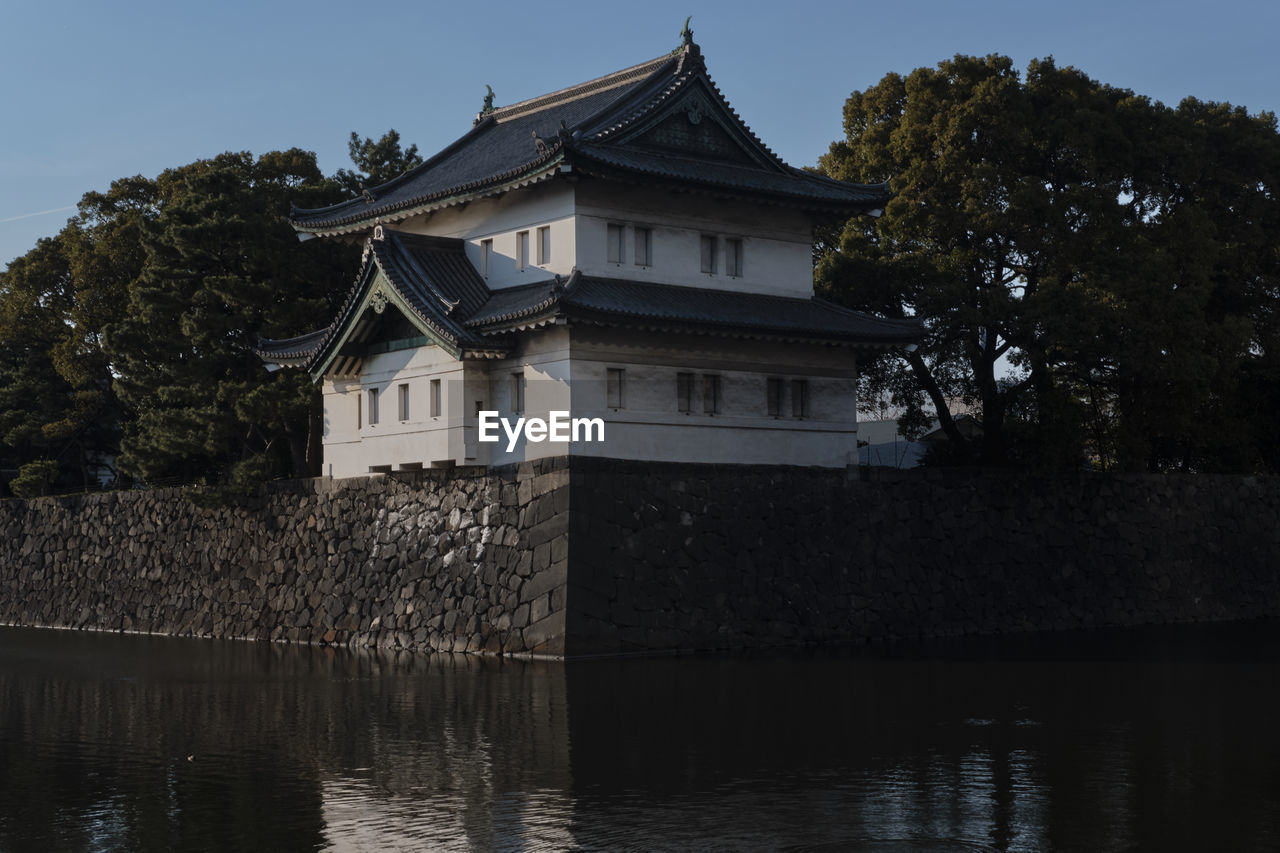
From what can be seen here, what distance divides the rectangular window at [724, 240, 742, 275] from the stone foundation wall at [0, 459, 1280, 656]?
4.71 m

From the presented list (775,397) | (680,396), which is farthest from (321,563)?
(775,397)

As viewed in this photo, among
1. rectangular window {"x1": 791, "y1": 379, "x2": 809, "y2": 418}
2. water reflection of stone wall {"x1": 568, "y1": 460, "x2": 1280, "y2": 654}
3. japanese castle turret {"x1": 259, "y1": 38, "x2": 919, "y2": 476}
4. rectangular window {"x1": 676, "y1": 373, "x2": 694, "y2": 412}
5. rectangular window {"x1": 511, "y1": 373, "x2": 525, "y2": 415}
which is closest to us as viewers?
water reflection of stone wall {"x1": 568, "y1": 460, "x2": 1280, "y2": 654}

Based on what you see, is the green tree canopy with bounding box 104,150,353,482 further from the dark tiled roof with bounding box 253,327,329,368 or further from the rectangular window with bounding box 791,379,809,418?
the rectangular window with bounding box 791,379,809,418

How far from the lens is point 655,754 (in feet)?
56.0

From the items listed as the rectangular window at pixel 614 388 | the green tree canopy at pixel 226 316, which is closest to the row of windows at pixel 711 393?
the rectangular window at pixel 614 388

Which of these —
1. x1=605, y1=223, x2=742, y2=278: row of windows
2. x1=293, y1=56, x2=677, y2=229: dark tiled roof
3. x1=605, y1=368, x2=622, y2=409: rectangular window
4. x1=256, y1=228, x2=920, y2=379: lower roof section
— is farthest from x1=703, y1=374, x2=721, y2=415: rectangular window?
x1=293, y1=56, x2=677, y2=229: dark tiled roof

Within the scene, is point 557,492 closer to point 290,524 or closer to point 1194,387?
point 290,524

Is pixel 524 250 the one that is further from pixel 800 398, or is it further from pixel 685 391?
pixel 800 398

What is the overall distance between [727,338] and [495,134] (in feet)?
31.6

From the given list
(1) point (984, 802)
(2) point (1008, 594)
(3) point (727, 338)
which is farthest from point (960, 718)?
(2) point (1008, 594)

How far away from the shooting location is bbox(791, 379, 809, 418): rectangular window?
32094mm

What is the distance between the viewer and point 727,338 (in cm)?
3089

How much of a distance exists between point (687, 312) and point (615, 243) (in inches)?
88.6

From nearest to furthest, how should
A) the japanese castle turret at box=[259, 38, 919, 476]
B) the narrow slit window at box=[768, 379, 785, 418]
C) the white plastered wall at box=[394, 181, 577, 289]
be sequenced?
the japanese castle turret at box=[259, 38, 919, 476]
the white plastered wall at box=[394, 181, 577, 289]
the narrow slit window at box=[768, 379, 785, 418]
